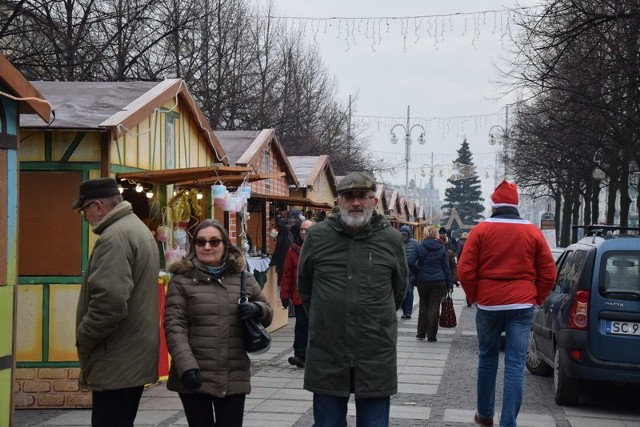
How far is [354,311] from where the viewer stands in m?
5.85

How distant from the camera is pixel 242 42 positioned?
35031mm

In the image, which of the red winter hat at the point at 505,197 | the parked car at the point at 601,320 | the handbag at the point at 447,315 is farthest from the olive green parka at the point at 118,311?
the handbag at the point at 447,315

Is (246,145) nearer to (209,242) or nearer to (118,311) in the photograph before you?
(209,242)

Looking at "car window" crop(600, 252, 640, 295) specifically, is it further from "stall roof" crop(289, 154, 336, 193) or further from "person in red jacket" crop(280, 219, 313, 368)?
A: "stall roof" crop(289, 154, 336, 193)

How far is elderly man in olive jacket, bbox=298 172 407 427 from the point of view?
19.2ft

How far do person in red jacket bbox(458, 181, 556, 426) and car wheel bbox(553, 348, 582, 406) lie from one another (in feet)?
6.33

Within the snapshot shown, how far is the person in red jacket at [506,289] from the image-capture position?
26.9 feet

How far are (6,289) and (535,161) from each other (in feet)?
120

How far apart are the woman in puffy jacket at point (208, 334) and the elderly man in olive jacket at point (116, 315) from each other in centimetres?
18

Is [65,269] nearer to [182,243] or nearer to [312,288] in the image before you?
[182,243]

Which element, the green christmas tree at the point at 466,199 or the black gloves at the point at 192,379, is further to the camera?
the green christmas tree at the point at 466,199

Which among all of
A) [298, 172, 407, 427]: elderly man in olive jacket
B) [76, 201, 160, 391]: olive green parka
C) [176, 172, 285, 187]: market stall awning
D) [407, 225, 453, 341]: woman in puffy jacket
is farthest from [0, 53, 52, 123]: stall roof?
[407, 225, 453, 341]: woman in puffy jacket

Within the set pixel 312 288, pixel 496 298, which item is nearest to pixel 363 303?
pixel 312 288

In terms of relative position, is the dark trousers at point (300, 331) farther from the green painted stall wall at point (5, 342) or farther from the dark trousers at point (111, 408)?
the dark trousers at point (111, 408)
